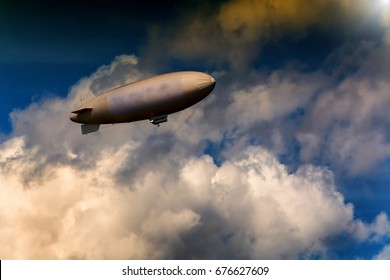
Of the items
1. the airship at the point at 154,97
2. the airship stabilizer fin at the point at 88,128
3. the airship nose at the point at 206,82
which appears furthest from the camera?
the airship stabilizer fin at the point at 88,128

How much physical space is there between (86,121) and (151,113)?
1442cm

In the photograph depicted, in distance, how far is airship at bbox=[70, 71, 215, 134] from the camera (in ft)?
318

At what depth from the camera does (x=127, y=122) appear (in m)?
104

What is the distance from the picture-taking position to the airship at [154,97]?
97062 mm

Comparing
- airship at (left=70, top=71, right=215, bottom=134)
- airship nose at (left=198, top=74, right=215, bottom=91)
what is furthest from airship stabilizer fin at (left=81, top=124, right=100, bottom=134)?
airship nose at (left=198, top=74, right=215, bottom=91)

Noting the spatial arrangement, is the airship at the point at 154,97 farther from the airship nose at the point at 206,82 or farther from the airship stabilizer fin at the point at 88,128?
the airship stabilizer fin at the point at 88,128

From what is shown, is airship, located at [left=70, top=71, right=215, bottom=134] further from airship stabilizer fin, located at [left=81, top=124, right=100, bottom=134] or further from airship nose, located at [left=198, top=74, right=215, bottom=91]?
airship stabilizer fin, located at [left=81, top=124, right=100, bottom=134]

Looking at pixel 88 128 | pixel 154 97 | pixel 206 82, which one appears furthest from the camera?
pixel 88 128

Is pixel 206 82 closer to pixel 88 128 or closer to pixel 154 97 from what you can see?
pixel 154 97

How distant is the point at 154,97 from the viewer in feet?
318

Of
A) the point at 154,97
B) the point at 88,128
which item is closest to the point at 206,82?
the point at 154,97

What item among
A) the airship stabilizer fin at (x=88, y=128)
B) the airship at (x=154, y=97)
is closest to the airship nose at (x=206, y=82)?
the airship at (x=154, y=97)
